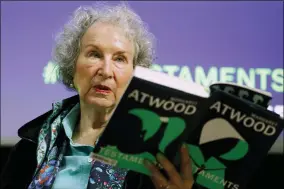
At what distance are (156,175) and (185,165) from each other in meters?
0.06

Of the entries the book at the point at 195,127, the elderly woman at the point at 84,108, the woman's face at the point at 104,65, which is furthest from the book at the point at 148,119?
the woman's face at the point at 104,65

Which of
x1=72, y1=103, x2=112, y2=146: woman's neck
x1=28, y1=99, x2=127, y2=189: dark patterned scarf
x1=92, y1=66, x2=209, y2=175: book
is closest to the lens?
x1=92, y1=66, x2=209, y2=175: book

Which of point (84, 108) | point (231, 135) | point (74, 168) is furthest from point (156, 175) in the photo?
point (84, 108)

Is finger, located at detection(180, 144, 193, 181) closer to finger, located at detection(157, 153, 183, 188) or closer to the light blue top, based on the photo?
finger, located at detection(157, 153, 183, 188)

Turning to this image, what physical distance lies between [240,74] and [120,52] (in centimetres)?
91

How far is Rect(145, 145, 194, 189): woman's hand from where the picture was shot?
846 millimetres

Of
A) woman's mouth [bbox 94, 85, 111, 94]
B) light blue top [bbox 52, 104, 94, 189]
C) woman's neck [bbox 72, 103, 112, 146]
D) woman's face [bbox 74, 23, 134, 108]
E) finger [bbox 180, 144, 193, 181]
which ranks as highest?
woman's face [bbox 74, 23, 134, 108]

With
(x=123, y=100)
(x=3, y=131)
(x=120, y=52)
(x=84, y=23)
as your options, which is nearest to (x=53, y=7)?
(x=3, y=131)

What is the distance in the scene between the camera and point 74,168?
1.13m

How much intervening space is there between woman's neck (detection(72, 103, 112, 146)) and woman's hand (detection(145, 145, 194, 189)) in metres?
0.36

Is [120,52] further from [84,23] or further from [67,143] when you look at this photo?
[67,143]

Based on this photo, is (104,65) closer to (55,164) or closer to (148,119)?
(55,164)

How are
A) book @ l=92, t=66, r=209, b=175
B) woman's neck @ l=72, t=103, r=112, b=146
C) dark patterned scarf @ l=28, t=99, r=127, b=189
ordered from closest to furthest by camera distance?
book @ l=92, t=66, r=209, b=175 → dark patterned scarf @ l=28, t=99, r=127, b=189 → woman's neck @ l=72, t=103, r=112, b=146

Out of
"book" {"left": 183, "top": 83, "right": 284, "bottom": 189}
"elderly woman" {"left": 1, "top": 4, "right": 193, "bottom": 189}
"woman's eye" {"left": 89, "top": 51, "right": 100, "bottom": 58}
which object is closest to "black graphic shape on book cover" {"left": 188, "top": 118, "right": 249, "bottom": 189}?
"book" {"left": 183, "top": 83, "right": 284, "bottom": 189}
